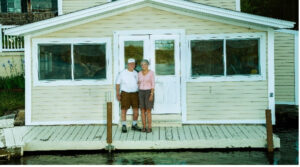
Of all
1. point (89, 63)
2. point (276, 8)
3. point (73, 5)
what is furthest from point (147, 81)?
point (276, 8)

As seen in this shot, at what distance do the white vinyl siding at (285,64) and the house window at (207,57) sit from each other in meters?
3.97

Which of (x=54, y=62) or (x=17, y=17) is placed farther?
(x=17, y=17)

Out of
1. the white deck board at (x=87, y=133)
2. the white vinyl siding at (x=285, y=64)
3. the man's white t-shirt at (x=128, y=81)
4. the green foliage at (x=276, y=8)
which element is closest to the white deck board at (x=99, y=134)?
the white deck board at (x=87, y=133)

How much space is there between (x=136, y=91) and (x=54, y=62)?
252 cm

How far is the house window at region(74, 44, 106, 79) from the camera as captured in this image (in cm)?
1091

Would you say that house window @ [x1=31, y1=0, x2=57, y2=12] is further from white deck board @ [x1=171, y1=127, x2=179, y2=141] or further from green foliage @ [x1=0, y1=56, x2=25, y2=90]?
white deck board @ [x1=171, y1=127, x2=179, y2=141]

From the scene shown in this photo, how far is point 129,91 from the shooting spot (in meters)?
9.98

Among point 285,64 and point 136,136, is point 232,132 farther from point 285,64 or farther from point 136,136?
point 285,64

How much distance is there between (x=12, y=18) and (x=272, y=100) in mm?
15720

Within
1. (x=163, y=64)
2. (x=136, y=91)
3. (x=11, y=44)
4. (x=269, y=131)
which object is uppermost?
(x=11, y=44)

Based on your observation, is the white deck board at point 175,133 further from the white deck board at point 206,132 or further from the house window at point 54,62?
the house window at point 54,62

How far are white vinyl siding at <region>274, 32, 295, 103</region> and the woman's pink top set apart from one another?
596cm

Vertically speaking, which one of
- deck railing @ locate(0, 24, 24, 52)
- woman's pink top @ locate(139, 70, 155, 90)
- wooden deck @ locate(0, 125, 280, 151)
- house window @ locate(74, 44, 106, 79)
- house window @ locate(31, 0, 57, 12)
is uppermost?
house window @ locate(31, 0, 57, 12)

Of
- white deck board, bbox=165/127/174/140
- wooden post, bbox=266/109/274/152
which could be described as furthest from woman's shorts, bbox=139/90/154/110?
wooden post, bbox=266/109/274/152
